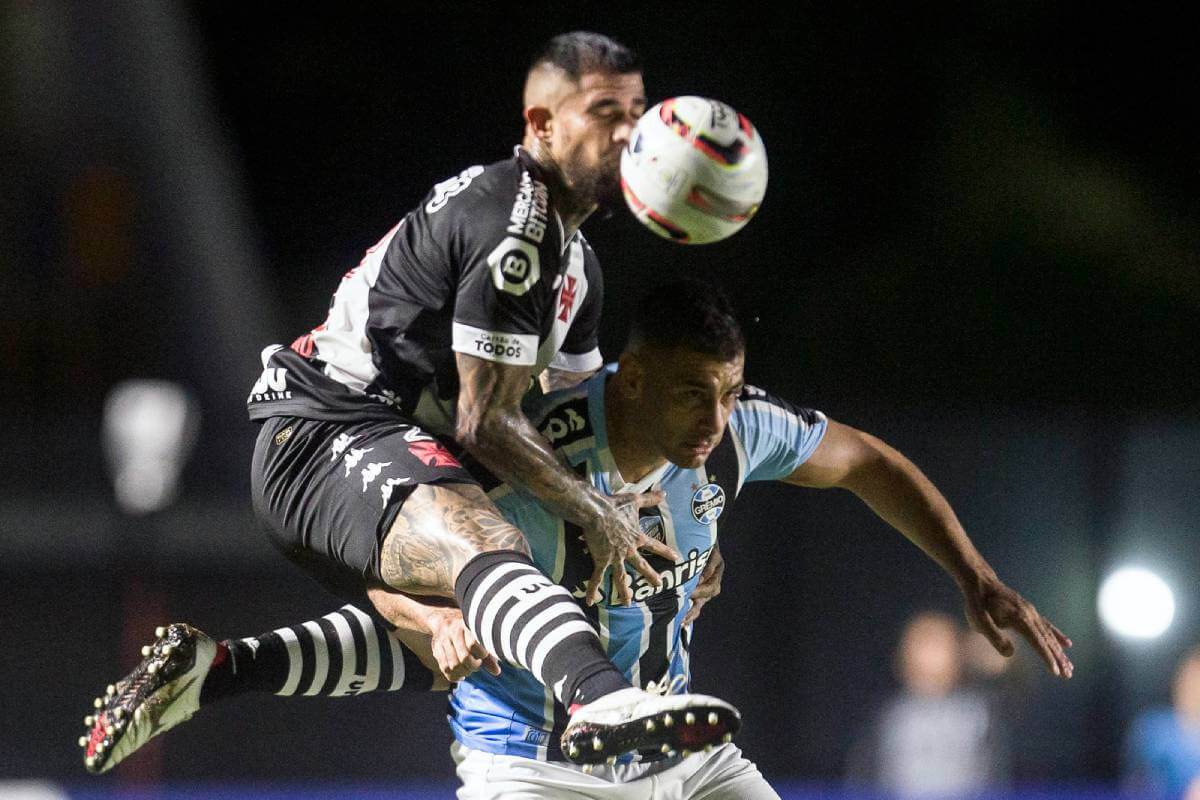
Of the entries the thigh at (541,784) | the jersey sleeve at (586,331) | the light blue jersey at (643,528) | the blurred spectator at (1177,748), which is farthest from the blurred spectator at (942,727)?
the thigh at (541,784)

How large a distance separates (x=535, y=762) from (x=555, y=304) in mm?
943

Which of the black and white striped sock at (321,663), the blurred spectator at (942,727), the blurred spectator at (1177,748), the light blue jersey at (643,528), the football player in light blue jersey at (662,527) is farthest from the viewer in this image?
the blurred spectator at (942,727)

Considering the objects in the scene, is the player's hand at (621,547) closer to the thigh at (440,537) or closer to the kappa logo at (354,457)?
the thigh at (440,537)

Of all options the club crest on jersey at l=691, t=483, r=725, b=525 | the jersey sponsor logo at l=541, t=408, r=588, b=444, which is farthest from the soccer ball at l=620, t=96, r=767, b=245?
the club crest on jersey at l=691, t=483, r=725, b=525

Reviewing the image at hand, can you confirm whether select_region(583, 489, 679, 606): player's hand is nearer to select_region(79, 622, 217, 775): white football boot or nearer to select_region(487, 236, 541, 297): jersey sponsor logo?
select_region(487, 236, 541, 297): jersey sponsor logo

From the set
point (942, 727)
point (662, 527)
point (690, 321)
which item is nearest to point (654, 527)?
point (662, 527)

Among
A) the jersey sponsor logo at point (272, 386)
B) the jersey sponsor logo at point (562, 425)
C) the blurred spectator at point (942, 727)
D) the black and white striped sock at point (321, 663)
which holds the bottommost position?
the blurred spectator at point (942, 727)

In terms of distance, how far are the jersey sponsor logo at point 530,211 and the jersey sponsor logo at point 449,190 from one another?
135 millimetres

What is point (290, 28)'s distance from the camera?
11062 millimetres

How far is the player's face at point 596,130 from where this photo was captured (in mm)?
3414

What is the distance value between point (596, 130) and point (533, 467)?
0.71 m

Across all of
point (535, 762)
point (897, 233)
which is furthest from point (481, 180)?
point (897, 233)

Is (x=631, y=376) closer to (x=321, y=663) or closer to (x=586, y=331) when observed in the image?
(x=586, y=331)

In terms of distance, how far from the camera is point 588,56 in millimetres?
3484
